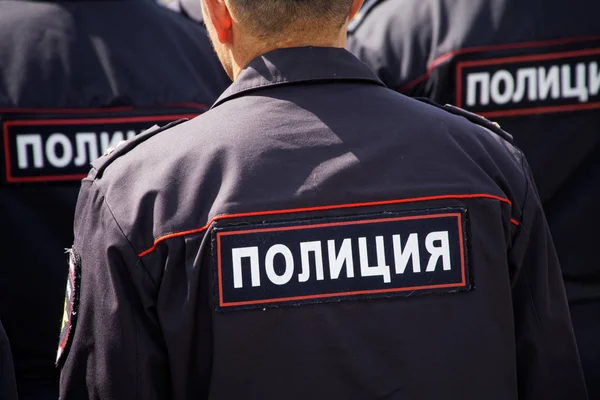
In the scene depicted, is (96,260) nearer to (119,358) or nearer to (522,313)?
(119,358)

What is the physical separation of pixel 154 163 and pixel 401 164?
14.4 inches

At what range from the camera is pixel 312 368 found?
135 centimetres

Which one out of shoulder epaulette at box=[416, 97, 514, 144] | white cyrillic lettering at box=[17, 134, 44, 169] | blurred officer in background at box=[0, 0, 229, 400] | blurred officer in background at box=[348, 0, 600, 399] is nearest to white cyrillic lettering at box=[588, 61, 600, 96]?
blurred officer in background at box=[348, 0, 600, 399]

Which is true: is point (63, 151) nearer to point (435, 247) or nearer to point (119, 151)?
point (119, 151)

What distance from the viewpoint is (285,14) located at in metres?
1.41

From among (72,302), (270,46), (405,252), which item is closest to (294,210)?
(405,252)

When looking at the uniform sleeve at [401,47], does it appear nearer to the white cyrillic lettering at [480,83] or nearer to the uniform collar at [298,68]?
the white cyrillic lettering at [480,83]

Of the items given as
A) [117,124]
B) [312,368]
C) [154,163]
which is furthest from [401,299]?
[117,124]

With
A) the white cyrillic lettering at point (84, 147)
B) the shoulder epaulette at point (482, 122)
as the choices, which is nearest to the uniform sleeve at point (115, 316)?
the shoulder epaulette at point (482, 122)

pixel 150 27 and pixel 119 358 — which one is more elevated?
pixel 150 27

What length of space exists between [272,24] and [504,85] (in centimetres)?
95

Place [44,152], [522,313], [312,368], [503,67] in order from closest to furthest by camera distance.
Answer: [312,368], [522,313], [44,152], [503,67]

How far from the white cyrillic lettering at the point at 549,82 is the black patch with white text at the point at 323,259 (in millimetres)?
955

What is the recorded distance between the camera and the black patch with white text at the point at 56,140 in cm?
204
